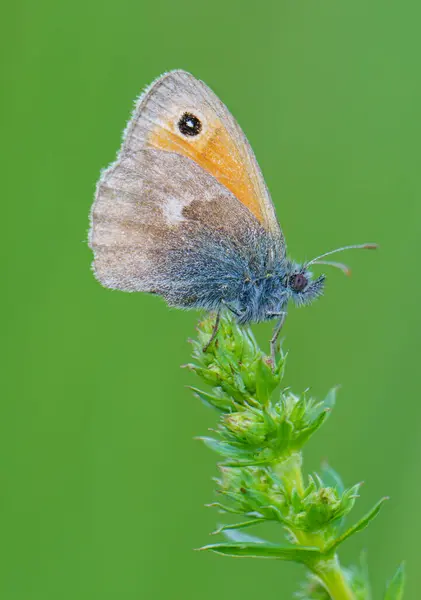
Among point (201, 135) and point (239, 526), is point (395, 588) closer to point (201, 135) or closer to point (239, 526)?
point (239, 526)

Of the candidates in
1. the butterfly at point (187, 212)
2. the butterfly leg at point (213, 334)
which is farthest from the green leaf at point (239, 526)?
the butterfly at point (187, 212)

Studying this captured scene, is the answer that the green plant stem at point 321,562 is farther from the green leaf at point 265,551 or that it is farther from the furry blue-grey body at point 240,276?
the furry blue-grey body at point 240,276

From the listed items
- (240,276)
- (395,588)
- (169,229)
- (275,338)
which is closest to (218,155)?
(169,229)

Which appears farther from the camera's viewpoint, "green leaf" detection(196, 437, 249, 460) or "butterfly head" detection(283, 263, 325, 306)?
"butterfly head" detection(283, 263, 325, 306)

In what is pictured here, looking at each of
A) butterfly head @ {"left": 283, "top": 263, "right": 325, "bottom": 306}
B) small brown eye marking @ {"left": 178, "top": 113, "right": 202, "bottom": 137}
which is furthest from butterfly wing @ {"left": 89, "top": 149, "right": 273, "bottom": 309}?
butterfly head @ {"left": 283, "top": 263, "right": 325, "bottom": 306}

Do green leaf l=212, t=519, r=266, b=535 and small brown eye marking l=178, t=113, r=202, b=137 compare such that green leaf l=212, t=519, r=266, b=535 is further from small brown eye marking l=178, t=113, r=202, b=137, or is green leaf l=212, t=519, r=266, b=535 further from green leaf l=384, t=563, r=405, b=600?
small brown eye marking l=178, t=113, r=202, b=137

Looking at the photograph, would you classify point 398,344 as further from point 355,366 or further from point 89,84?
point 89,84

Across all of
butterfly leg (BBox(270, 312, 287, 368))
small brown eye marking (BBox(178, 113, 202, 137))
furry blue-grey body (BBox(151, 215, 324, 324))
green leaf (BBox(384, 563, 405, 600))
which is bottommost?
green leaf (BBox(384, 563, 405, 600))
